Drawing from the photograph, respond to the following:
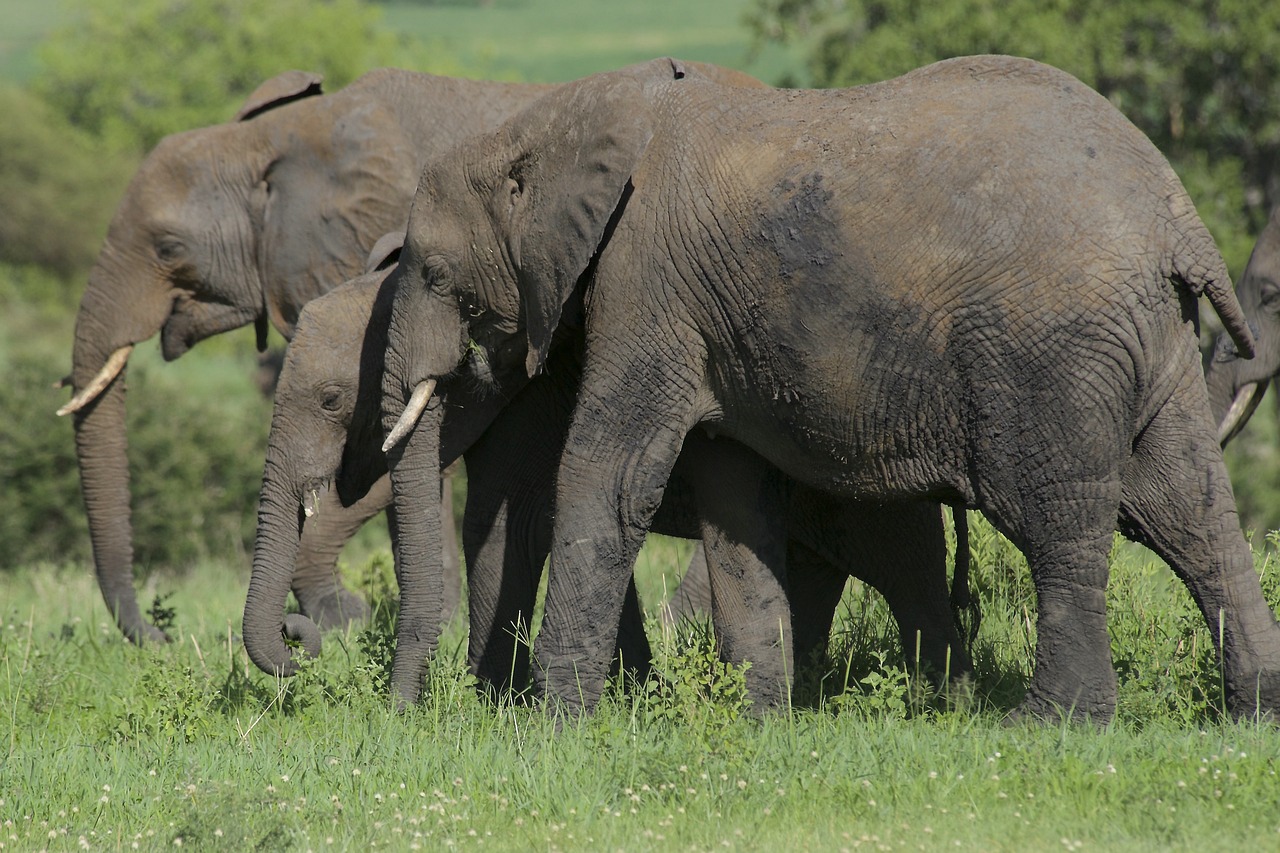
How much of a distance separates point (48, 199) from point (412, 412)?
41723 mm

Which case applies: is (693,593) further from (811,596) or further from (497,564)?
(497,564)

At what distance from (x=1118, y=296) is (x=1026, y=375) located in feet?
1.22

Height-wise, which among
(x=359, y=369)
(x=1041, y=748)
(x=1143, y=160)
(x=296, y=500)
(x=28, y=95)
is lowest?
(x=1041, y=748)

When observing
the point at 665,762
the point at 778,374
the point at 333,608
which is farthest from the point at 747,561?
the point at 333,608

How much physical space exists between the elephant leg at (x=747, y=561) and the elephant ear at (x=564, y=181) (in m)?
0.83

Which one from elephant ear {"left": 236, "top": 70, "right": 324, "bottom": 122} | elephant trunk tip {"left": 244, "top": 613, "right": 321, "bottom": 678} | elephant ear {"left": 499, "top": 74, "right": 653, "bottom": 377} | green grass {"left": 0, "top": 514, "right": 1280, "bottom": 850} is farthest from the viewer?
elephant ear {"left": 236, "top": 70, "right": 324, "bottom": 122}

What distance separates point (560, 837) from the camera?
5102 millimetres

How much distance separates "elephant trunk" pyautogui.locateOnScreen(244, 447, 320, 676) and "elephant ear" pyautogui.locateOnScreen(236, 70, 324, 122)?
3.85m

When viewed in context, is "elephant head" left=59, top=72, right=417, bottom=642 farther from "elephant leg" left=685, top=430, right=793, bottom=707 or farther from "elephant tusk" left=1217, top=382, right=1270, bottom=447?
"elephant tusk" left=1217, top=382, right=1270, bottom=447

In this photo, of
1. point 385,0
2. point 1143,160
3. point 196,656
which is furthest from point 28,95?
point 1143,160

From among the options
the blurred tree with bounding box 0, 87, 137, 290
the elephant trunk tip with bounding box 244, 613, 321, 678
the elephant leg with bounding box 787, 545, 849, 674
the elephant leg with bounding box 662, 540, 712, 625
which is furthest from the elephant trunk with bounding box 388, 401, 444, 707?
the blurred tree with bounding box 0, 87, 137, 290

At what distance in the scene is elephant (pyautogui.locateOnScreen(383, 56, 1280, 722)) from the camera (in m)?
5.45

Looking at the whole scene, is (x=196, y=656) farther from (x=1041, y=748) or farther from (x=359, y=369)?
(x=1041, y=748)

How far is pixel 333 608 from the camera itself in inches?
378
